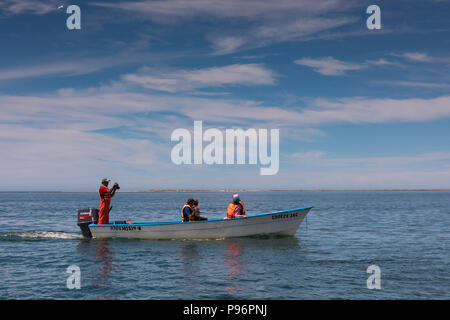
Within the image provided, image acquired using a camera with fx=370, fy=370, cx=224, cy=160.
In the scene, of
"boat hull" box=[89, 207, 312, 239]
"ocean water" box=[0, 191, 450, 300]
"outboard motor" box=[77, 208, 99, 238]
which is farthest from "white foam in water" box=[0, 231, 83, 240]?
"boat hull" box=[89, 207, 312, 239]

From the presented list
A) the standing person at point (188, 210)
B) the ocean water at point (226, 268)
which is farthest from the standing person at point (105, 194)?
the standing person at point (188, 210)

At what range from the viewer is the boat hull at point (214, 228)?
21.3 m

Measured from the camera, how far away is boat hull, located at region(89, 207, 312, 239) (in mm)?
21328

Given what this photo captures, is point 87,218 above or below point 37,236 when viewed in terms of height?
above

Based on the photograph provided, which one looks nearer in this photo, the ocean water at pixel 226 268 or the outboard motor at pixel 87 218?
the ocean water at pixel 226 268

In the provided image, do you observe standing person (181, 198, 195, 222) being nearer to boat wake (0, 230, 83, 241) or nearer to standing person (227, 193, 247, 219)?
standing person (227, 193, 247, 219)

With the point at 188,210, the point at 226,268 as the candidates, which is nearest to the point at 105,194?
the point at 188,210

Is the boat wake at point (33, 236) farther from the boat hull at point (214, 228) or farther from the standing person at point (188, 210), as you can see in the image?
the standing person at point (188, 210)

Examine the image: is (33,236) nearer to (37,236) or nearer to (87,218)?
(37,236)

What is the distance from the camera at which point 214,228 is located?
21.5 metres
